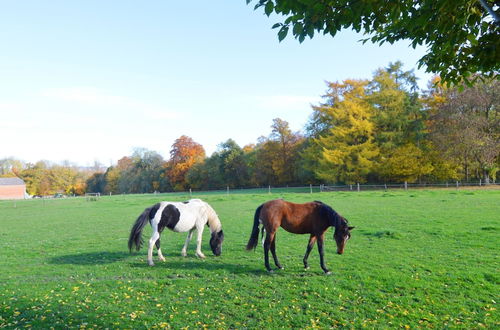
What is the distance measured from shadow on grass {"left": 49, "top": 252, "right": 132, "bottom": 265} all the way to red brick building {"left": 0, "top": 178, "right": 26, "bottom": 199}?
3195 inches

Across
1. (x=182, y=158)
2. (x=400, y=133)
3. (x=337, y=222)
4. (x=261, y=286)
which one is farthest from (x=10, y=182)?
(x=337, y=222)

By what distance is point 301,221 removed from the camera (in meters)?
7.11

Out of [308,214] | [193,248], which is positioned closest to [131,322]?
[308,214]

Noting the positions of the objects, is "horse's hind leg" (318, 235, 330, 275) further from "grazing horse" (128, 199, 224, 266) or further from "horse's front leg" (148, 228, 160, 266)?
"horse's front leg" (148, 228, 160, 266)

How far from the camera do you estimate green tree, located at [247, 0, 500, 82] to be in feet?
11.3

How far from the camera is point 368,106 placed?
38250 mm

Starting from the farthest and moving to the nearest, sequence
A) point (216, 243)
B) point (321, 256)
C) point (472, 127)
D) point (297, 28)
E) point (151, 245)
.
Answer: point (472, 127)
point (216, 243)
point (151, 245)
point (321, 256)
point (297, 28)

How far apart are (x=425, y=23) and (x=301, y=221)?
15.2 ft

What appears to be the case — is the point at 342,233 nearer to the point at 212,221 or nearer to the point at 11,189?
the point at 212,221

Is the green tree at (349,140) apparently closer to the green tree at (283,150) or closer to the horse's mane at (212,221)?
the green tree at (283,150)

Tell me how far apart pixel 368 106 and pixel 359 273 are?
3524cm

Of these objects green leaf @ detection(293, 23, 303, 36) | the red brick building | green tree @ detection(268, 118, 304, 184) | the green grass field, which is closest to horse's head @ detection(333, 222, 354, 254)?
the green grass field

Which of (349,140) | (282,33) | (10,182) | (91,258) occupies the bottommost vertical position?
(91,258)

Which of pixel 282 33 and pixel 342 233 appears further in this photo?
pixel 342 233
